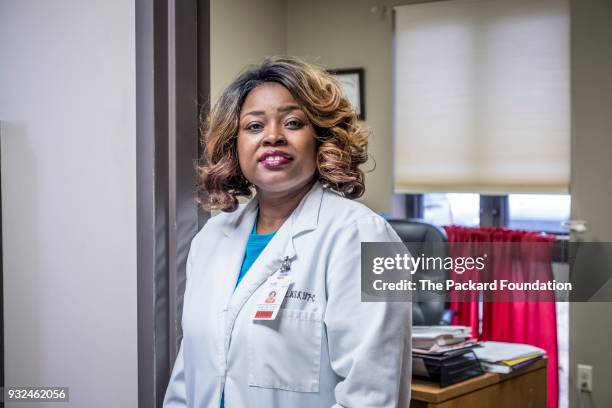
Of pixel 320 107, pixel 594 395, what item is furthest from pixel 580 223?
pixel 320 107

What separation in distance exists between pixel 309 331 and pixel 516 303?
2.19 meters

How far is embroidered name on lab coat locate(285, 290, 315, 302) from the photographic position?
1.12 m

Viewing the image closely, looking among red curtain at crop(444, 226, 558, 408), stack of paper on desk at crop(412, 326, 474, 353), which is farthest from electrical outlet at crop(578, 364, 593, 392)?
stack of paper on desk at crop(412, 326, 474, 353)

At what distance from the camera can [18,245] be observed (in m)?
1.70

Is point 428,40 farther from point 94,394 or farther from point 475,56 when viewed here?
point 94,394

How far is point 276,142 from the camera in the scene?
1.19 meters

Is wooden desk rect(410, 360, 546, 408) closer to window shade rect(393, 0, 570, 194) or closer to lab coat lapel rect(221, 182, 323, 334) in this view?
lab coat lapel rect(221, 182, 323, 334)

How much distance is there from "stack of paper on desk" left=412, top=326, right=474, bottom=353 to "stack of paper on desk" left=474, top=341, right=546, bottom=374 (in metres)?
0.06

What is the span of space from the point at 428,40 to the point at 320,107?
230 cm

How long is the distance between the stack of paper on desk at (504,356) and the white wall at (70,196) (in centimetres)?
96

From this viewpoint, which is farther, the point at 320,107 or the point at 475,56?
the point at 475,56

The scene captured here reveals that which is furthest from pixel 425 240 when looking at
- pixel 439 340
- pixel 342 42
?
pixel 342 42
